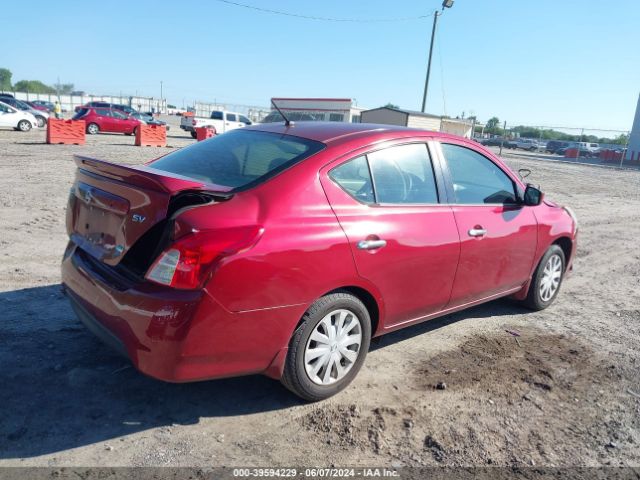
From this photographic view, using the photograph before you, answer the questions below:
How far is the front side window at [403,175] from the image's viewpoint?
3629 millimetres

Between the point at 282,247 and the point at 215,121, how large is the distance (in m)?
33.0

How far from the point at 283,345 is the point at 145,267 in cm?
91

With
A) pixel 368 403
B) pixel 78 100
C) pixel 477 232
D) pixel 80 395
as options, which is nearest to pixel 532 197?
pixel 477 232

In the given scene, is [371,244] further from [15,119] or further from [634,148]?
[634,148]

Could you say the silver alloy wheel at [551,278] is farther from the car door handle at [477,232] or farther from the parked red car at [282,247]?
the car door handle at [477,232]

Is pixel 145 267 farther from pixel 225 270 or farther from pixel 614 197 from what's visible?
pixel 614 197

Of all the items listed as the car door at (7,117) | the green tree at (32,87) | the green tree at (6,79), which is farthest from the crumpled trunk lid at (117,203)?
the green tree at (32,87)

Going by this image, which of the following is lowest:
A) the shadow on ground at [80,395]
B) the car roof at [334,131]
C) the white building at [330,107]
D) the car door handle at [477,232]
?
the shadow on ground at [80,395]

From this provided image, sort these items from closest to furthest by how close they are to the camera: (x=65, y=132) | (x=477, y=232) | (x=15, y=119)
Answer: (x=477, y=232), (x=65, y=132), (x=15, y=119)

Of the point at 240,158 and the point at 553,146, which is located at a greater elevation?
the point at 553,146

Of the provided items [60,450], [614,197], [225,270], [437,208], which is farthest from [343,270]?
[614,197]

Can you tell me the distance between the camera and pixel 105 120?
92.4 ft

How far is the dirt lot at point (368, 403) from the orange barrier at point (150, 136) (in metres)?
18.2

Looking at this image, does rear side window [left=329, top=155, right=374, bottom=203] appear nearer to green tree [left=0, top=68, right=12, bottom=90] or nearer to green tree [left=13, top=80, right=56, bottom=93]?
green tree [left=0, top=68, right=12, bottom=90]
